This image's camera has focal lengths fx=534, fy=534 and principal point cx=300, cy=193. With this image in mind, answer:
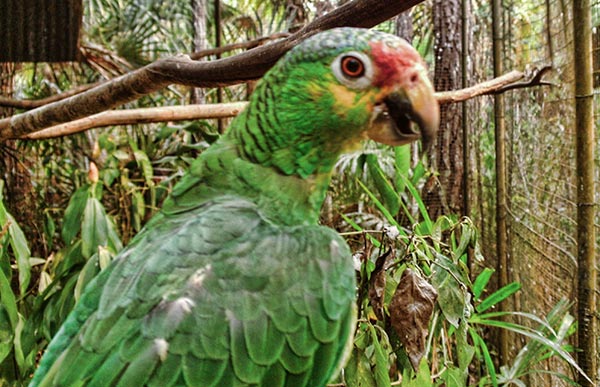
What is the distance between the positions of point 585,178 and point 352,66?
85cm

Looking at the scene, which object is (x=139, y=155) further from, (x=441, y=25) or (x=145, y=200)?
(x=441, y=25)

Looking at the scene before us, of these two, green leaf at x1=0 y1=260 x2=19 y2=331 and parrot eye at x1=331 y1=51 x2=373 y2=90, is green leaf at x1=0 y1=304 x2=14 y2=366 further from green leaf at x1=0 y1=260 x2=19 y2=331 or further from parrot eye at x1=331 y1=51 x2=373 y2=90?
parrot eye at x1=331 y1=51 x2=373 y2=90

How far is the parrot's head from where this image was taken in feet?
2.16

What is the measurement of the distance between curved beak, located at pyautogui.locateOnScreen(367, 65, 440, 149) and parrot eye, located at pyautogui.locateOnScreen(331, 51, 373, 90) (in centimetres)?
4

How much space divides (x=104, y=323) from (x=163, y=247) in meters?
0.11

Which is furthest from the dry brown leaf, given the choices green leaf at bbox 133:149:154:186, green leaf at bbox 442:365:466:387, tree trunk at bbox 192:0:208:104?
tree trunk at bbox 192:0:208:104

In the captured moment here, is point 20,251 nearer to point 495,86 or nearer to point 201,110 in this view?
point 201,110

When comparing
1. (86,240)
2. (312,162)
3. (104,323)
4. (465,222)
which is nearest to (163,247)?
(104,323)

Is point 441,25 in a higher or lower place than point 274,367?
higher

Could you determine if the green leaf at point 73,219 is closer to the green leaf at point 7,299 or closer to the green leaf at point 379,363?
the green leaf at point 7,299

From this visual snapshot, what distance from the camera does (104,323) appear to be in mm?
630

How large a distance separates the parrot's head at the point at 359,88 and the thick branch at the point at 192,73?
17 centimetres

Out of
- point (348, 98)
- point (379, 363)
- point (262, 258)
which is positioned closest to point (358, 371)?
point (379, 363)

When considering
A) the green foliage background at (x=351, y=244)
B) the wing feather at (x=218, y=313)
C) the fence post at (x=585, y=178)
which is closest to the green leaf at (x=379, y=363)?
the green foliage background at (x=351, y=244)
